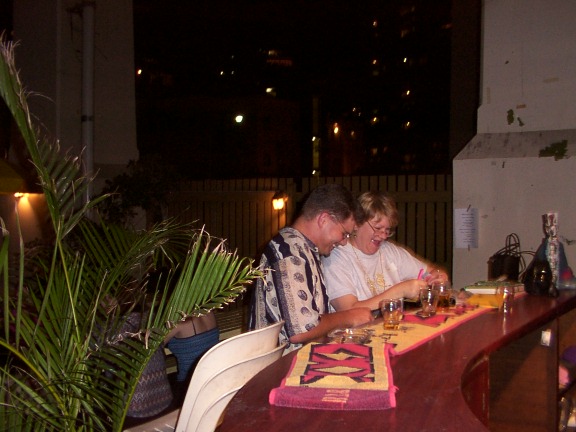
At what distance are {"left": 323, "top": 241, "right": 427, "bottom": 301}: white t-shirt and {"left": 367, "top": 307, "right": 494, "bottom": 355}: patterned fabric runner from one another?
44 centimetres

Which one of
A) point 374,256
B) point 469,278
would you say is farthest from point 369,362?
point 469,278

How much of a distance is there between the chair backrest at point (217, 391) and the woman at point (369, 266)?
1174 mm

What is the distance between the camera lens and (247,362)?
2.03 metres

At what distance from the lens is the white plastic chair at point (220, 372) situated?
1931 millimetres

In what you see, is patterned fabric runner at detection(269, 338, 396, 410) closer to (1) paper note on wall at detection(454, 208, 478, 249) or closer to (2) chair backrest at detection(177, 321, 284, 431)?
(2) chair backrest at detection(177, 321, 284, 431)

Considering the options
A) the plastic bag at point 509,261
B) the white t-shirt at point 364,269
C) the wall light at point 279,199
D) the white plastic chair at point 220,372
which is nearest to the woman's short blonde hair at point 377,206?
the white t-shirt at point 364,269

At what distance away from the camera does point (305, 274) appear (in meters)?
2.73

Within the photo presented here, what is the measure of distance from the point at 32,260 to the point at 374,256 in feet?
6.83

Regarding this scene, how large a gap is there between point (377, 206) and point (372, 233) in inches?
6.9

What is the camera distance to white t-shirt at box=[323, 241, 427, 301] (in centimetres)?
333

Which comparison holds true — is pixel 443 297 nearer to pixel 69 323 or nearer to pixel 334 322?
pixel 334 322

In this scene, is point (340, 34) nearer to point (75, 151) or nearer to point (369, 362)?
point (75, 151)

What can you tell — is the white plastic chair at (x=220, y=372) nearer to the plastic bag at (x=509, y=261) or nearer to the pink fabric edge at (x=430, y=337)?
the pink fabric edge at (x=430, y=337)

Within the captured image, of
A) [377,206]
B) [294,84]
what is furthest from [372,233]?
[294,84]
